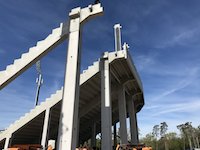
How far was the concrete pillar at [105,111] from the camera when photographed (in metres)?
9.71

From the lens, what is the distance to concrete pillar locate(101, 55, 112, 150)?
31.9ft

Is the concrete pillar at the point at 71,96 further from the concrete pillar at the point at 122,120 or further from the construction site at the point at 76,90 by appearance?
the concrete pillar at the point at 122,120

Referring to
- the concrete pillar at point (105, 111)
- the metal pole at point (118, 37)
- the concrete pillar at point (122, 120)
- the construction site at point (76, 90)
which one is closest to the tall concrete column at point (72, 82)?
the construction site at point (76, 90)

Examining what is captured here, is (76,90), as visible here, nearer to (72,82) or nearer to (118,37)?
(72,82)

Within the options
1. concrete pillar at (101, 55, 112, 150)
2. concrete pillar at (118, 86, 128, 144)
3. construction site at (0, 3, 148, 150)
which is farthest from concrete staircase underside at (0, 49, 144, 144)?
concrete pillar at (118, 86, 128, 144)

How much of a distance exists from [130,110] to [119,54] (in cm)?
744

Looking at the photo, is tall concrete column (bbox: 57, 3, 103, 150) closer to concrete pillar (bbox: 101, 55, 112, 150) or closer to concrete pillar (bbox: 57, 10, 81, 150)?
concrete pillar (bbox: 57, 10, 81, 150)

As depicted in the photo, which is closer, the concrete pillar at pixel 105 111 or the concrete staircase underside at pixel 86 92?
the concrete pillar at pixel 105 111

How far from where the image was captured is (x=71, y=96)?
22.5ft

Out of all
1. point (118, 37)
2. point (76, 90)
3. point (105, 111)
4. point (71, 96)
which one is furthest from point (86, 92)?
point (71, 96)

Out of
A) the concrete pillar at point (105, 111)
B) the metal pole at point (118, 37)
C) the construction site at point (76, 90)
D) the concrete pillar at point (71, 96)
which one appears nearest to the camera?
the concrete pillar at point (71, 96)

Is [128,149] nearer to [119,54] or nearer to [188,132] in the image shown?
[119,54]

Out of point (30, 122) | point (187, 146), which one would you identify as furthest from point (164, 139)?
point (30, 122)

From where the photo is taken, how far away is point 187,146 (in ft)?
231
